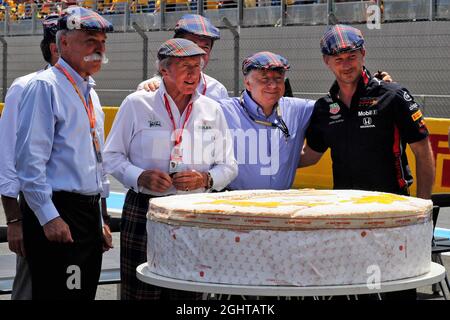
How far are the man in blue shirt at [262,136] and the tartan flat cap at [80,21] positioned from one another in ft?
2.87

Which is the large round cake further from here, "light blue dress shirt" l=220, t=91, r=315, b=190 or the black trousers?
"light blue dress shirt" l=220, t=91, r=315, b=190

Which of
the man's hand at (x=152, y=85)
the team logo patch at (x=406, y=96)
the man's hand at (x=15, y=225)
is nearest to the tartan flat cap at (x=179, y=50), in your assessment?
the man's hand at (x=152, y=85)

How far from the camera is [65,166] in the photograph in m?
3.96

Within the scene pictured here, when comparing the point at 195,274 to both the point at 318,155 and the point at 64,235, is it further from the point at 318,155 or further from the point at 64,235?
the point at 318,155

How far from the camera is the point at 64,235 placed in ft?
12.7

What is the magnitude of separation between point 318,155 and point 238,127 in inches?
21.2

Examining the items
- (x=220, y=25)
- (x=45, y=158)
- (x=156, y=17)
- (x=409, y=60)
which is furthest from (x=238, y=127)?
(x=156, y=17)

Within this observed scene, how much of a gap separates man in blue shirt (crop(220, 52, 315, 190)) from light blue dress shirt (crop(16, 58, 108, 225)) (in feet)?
3.01

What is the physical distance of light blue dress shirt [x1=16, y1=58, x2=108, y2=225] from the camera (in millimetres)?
3830

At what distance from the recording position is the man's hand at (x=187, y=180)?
4.27 meters

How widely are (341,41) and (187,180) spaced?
103 cm

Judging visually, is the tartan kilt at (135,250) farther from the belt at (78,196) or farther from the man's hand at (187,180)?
the belt at (78,196)

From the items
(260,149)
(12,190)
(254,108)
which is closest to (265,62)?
(254,108)

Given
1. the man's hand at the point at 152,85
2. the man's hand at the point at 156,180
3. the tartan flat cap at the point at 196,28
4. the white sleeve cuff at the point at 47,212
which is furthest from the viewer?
the tartan flat cap at the point at 196,28
